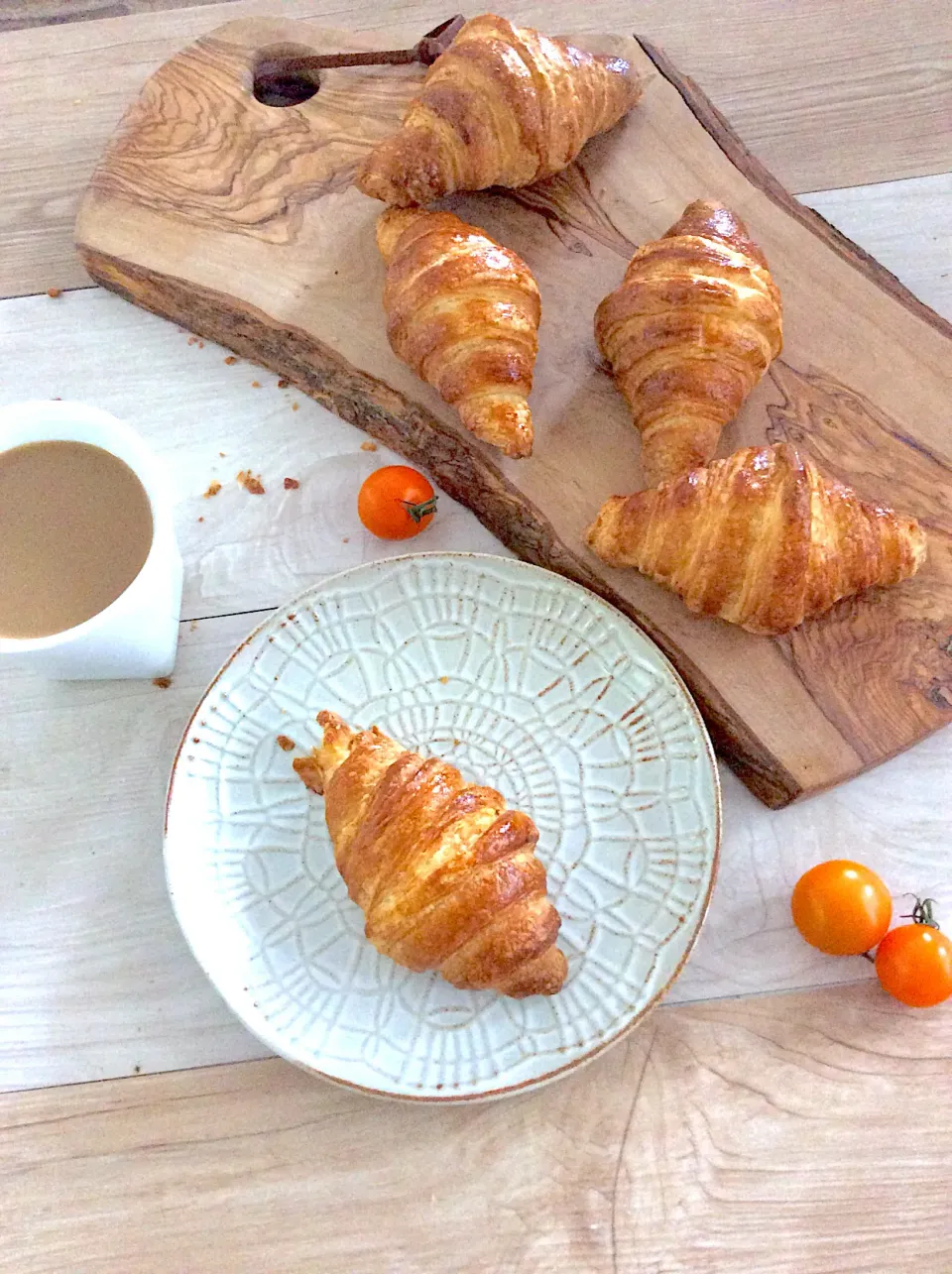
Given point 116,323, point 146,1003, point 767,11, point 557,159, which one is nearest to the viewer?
point 146,1003

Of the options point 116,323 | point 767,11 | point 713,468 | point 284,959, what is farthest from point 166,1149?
point 767,11

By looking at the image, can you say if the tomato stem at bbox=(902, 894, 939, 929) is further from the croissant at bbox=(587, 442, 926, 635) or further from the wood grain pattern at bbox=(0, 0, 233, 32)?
the wood grain pattern at bbox=(0, 0, 233, 32)

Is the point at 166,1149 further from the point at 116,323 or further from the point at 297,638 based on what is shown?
the point at 116,323

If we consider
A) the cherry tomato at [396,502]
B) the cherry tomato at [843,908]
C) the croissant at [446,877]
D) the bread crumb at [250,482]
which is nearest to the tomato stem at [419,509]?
the cherry tomato at [396,502]

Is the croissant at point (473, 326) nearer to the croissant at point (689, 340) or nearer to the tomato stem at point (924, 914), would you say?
the croissant at point (689, 340)

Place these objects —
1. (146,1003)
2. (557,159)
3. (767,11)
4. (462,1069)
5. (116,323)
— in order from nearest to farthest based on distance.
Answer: (462,1069) → (146,1003) → (557,159) → (116,323) → (767,11)

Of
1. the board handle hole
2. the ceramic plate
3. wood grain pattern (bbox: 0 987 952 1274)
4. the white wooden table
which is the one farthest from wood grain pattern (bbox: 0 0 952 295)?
wood grain pattern (bbox: 0 987 952 1274)
